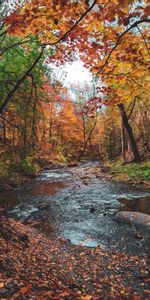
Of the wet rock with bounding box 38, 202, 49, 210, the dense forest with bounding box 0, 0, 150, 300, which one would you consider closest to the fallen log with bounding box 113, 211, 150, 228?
the dense forest with bounding box 0, 0, 150, 300

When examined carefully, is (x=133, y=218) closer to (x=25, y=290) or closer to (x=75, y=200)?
(x=75, y=200)

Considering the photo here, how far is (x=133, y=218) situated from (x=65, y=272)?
12.5 ft

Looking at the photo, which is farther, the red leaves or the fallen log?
the fallen log

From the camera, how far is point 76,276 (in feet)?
13.8

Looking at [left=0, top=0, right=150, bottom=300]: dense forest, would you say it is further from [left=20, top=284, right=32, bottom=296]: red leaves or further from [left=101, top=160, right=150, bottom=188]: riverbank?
[left=101, top=160, right=150, bottom=188]: riverbank

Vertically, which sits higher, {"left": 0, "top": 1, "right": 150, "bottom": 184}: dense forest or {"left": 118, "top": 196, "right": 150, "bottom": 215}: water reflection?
{"left": 0, "top": 1, "right": 150, "bottom": 184}: dense forest

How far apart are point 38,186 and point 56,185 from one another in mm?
1165

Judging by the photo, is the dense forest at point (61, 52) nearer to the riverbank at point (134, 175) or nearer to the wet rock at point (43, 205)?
the wet rock at point (43, 205)

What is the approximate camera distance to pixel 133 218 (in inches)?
296

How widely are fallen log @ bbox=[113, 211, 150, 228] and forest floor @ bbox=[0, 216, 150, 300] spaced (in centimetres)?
191

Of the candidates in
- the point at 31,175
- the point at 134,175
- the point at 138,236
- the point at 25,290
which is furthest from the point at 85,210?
the point at 31,175

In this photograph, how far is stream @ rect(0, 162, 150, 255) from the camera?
6446mm

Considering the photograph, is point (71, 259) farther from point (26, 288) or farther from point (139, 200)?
point (139, 200)

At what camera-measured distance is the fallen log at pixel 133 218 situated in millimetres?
7171
